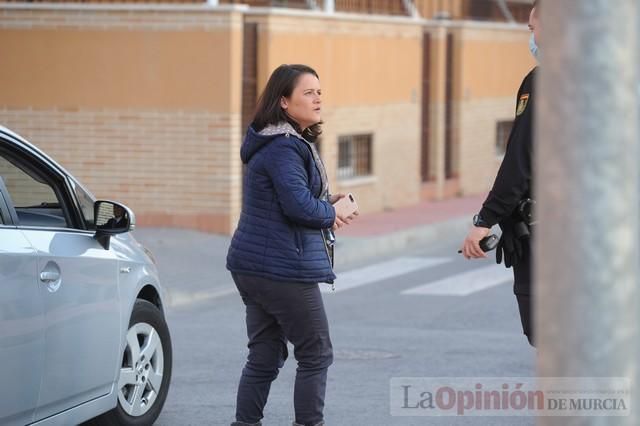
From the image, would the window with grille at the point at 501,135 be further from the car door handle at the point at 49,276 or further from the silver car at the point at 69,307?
the car door handle at the point at 49,276

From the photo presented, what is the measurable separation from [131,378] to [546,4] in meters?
4.47

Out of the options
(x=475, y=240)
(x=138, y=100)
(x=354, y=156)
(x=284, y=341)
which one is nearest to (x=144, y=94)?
(x=138, y=100)

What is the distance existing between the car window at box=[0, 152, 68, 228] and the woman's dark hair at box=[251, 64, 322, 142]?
993 mm

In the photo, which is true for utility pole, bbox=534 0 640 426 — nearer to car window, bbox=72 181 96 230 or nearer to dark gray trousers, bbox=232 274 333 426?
dark gray trousers, bbox=232 274 333 426

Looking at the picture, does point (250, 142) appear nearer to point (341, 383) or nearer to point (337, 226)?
point (337, 226)

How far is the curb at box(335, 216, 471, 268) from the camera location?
1595 cm

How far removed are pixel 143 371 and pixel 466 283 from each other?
24.0 feet

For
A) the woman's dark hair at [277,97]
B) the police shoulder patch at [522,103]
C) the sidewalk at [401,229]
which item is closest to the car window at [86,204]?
the woman's dark hair at [277,97]

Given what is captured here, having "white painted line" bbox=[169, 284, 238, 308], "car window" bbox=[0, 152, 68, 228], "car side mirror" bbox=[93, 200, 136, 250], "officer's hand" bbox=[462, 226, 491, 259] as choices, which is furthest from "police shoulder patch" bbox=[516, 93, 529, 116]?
"white painted line" bbox=[169, 284, 238, 308]

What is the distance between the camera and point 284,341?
236 inches

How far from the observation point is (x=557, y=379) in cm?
241

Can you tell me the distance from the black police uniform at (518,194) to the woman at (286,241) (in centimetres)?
86

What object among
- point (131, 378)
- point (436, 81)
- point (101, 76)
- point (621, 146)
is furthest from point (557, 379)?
point (436, 81)

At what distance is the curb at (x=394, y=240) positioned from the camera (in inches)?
628
